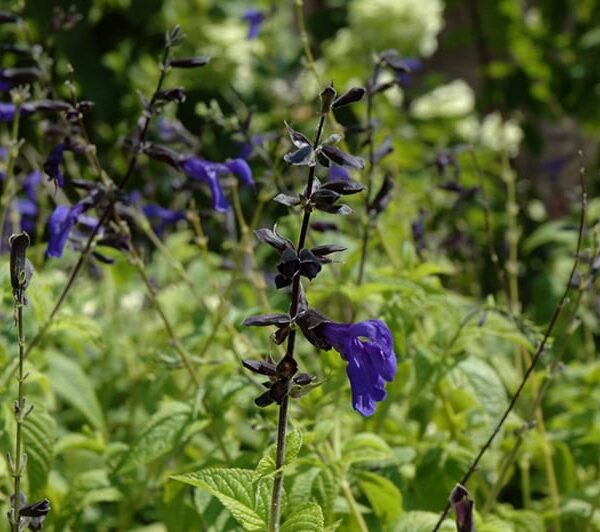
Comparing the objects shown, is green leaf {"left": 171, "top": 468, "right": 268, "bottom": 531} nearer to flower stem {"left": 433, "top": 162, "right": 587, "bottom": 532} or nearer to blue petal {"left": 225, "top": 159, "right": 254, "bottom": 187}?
flower stem {"left": 433, "top": 162, "right": 587, "bottom": 532}

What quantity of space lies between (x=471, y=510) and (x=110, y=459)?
0.91 meters

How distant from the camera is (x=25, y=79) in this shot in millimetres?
1696

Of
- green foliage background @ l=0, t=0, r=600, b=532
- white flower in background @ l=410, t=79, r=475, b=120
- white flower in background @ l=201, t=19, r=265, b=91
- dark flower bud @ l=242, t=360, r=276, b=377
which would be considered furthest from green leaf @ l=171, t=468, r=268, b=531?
white flower in background @ l=410, t=79, r=475, b=120

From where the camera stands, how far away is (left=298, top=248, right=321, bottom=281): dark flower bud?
3.30ft

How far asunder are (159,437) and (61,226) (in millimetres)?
338

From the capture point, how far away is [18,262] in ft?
3.45

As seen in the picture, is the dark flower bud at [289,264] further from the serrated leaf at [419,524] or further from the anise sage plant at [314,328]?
the serrated leaf at [419,524]

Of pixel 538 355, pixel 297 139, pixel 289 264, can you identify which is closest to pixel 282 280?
pixel 289 264

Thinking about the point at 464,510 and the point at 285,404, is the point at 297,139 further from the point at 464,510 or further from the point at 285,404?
the point at 464,510

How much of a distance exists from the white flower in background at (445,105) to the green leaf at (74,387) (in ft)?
8.30

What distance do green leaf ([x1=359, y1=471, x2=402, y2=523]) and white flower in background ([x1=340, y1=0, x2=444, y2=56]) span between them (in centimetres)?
244

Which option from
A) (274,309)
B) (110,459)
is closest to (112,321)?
(274,309)

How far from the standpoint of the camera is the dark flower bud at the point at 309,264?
1.01m

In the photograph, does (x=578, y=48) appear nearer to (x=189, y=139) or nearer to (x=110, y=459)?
(x=189, y=139)
